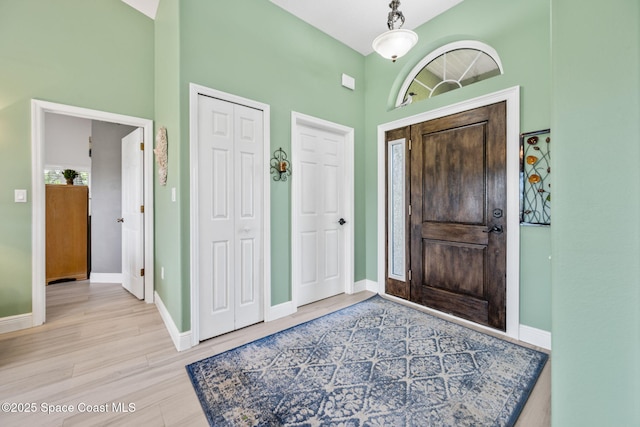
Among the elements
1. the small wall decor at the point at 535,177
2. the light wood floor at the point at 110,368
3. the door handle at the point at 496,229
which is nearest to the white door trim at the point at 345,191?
the light wood floor at the point at 110,368

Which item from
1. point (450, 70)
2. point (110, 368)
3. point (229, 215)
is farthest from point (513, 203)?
point (110, 368)

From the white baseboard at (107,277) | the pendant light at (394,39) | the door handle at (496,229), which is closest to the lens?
the pendant light at (394,39)

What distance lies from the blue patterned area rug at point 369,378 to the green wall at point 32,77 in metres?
2.22

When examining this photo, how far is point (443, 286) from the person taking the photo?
2807 mm

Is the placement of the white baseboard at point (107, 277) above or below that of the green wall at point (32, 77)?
below

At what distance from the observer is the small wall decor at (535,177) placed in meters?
2.14

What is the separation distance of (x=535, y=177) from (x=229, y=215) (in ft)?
8.75

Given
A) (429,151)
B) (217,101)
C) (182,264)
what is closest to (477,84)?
(429,151)

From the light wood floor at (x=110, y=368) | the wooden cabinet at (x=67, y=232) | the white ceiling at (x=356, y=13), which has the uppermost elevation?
the white ceiling at (x=356, y=13)

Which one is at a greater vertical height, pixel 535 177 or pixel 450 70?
pixel 450 70

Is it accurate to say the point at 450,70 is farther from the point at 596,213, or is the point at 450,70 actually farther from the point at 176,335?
the point at 176,335

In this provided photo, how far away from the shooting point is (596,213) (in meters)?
0.72

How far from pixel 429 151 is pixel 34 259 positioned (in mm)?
4175

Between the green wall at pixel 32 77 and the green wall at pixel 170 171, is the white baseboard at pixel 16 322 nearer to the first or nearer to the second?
the green wall at pixel 32 77
